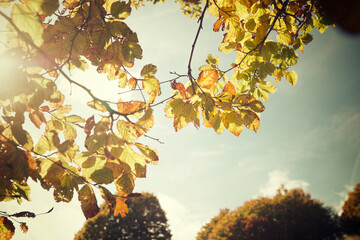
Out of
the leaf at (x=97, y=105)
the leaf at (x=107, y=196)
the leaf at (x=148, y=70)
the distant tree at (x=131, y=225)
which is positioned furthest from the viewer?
the distant tree at (x=131, y=225)

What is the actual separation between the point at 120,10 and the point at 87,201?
4.61ft

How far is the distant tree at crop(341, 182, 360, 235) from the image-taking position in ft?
41.0

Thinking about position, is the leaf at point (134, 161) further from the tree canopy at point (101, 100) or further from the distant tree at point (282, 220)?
the distant tree at point (282, 220)

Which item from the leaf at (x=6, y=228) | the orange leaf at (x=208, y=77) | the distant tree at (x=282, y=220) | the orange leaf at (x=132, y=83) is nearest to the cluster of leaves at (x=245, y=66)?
the orange leaf at (x=208, y=77)

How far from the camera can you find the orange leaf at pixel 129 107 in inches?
49.9

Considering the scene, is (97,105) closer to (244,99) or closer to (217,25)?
(244,99)

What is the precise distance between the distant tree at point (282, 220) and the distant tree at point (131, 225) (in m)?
5.90

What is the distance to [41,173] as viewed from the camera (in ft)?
3.56

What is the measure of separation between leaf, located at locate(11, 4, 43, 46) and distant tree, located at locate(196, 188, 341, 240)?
16138 mm

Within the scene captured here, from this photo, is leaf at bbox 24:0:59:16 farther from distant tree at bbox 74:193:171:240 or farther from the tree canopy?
distant tree at bbox 74:193:171:240

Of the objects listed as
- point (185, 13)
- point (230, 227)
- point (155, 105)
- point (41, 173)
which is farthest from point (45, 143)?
point (230, 227)

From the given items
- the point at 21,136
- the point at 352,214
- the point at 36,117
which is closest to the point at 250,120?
the point at 21,136

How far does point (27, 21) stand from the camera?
2.90ft

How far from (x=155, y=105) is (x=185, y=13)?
5.28 meters
